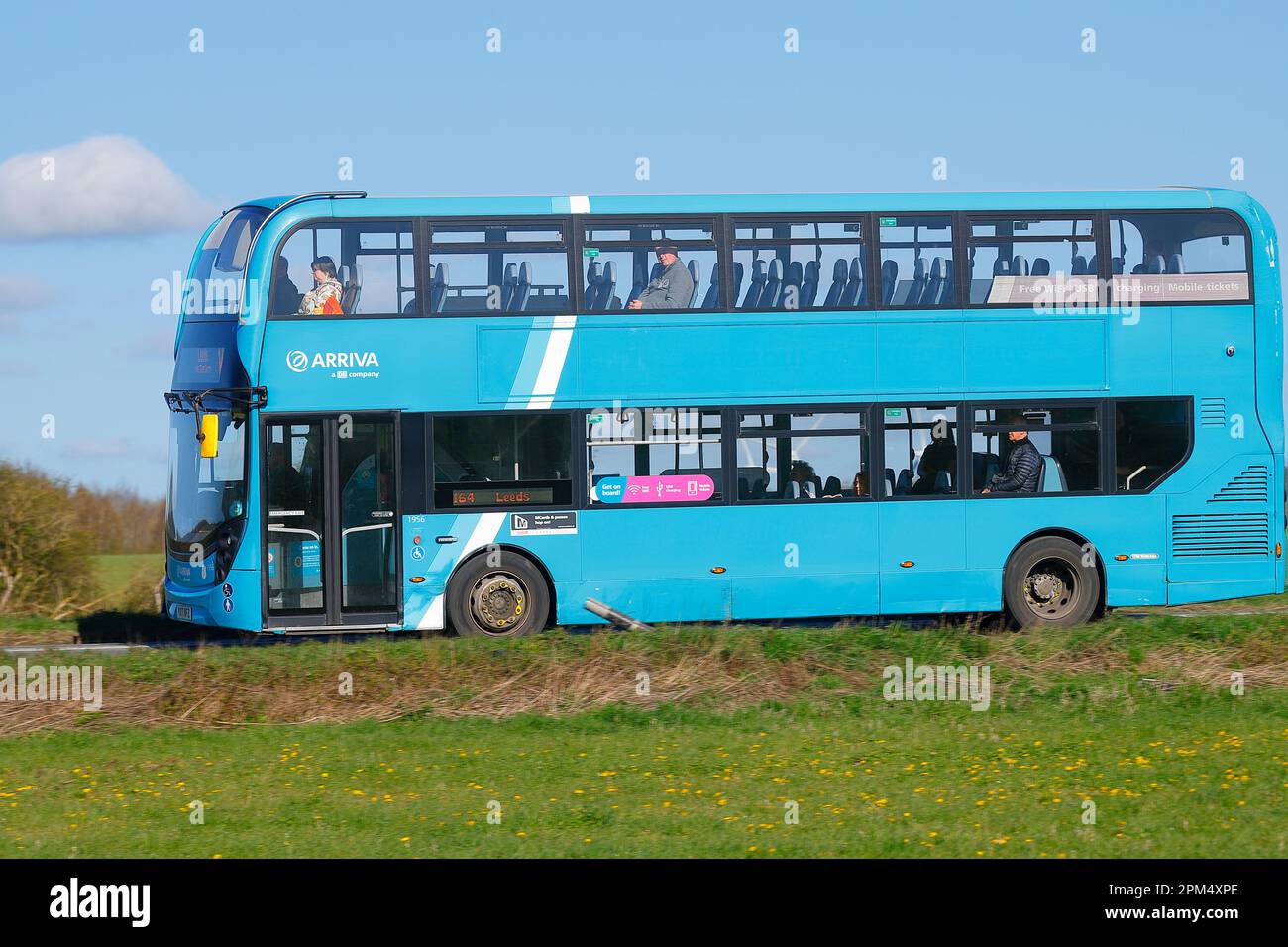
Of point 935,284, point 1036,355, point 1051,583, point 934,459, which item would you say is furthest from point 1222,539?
point 935,284

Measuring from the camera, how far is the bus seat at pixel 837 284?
51.9ft

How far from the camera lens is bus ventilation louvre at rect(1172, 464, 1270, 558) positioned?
644 inches

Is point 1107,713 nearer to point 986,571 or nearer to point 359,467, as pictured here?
point 986,571

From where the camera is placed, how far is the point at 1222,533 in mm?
16391

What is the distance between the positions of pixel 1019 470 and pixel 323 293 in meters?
7.61

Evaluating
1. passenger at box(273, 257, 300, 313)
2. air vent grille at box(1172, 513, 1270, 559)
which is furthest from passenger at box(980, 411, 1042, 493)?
passenger at box(273, 257, 300, 313)

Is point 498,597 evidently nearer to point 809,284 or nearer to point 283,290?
point 283,290

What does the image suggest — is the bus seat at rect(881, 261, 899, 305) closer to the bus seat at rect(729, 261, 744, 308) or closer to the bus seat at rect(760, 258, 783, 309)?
the bus seat at rect(760, 258, 783, 309)

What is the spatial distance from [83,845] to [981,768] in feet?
17.8

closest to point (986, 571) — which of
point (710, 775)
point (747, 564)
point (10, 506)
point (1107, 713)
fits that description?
point (747, 564)

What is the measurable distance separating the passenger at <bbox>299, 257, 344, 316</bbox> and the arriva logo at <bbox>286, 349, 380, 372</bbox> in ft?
1.34

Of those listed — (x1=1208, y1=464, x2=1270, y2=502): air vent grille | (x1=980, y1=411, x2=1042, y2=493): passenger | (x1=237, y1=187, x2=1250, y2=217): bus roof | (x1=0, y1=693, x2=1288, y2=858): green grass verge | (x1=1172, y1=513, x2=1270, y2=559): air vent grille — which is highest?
(x1=237, y1=187, x2=1250, y2=217): bus roof

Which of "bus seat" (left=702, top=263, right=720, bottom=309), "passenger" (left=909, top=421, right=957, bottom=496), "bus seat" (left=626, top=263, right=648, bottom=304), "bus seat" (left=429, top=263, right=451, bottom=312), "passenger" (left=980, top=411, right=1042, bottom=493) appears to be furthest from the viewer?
"passenger" (left=980, top=411, right=1042, bottom=493)

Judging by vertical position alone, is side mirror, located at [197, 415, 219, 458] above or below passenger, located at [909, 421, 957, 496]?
above
